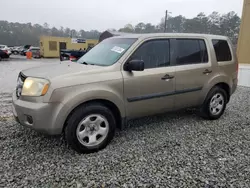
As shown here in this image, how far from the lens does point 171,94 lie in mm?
3705

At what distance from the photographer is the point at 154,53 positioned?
357 centimetres

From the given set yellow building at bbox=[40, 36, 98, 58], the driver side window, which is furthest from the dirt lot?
yellow building at bbox=[40, 36, 98, 58]

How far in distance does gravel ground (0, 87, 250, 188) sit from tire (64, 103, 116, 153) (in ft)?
0.44

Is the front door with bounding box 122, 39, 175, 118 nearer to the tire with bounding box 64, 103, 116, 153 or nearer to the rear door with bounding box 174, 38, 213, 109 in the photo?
the rear door with bounding box 174, 38, 213, 109

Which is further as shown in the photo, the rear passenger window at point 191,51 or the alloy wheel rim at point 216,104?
the alloy wheel rim at point 216,104

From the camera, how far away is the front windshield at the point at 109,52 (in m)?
3.36

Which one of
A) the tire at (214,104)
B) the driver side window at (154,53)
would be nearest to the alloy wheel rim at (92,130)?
the driver side window at (154,53)

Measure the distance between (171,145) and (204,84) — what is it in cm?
149

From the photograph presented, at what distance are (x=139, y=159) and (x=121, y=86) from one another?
3.50ft

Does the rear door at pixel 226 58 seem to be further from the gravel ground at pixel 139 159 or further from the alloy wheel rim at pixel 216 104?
the gravel ground at pixel 139 159

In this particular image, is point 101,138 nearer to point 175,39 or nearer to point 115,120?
point 115,120

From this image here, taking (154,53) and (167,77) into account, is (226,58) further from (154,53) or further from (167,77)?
(154,53)

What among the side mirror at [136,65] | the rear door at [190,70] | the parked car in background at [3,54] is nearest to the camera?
the side mirror at [136,65]

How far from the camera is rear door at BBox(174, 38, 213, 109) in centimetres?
379
